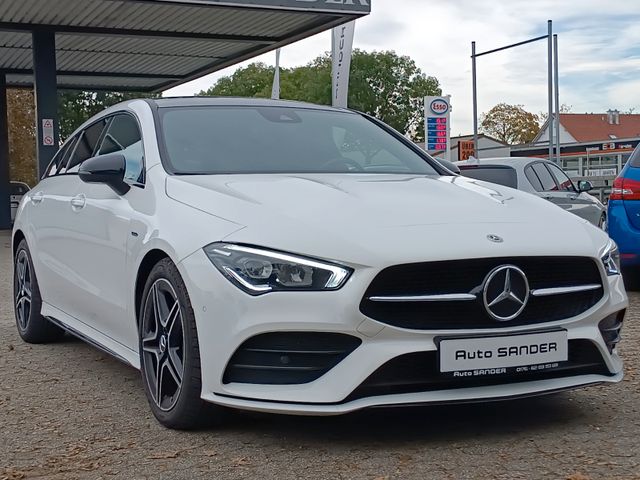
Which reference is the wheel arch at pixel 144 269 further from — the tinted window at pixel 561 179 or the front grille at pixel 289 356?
the tinted window at pixel 561 179

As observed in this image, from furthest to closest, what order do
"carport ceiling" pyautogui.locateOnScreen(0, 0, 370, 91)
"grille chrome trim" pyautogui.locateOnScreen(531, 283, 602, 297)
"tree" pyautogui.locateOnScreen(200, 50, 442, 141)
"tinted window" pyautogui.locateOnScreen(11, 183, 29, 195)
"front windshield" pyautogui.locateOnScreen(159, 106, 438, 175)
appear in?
"tree" pyautogui.locateOnScreen(200, 50, 442, 141) → "tinted window" pyautogui.locateOnScreen(11, 183, 29, 195) → "carport ceiling" pyautogui.locateOnScreen(0, 0, 370, 91) → "front windshield" pyautogui.locateOnScreen(159, 106, 438, 175) → "grille chrome trim" pyautogui.locateOnScreen(531, 283, 602, 297)

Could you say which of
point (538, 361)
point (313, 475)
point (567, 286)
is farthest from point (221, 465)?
point (567, 286)

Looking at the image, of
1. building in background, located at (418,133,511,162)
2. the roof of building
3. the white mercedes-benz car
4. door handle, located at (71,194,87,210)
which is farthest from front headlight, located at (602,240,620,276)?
the roof of building

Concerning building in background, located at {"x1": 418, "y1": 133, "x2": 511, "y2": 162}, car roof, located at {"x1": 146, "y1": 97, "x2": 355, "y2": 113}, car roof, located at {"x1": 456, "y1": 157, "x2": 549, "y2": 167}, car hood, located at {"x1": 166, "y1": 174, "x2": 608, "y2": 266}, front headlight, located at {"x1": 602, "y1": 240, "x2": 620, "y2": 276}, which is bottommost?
front headlight, located at {"x1": 602, "y1": 240, "x2": 620, "y2": 276}

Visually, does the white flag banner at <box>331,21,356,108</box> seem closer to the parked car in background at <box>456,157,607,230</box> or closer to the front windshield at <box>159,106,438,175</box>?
the parked car in background at <box>456,157,607,230</box>

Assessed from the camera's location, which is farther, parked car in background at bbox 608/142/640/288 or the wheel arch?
parked car in background at bbox 608/142/640/288

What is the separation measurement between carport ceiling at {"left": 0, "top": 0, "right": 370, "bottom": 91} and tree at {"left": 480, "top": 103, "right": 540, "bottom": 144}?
7839 cm

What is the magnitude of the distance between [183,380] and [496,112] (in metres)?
101

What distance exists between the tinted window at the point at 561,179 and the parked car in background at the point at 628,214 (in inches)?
150

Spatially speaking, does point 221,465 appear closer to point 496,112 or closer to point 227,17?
point 227,17

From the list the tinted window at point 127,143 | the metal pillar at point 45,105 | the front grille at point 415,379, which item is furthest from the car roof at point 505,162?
the metal pillar at point 45,105

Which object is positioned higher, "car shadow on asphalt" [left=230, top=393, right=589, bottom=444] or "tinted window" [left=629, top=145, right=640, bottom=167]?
"tinted window" [left=629, top=145, right=640, bottom=167]

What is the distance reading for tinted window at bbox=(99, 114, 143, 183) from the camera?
4.75 meters

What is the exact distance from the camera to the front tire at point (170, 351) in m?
3.75
